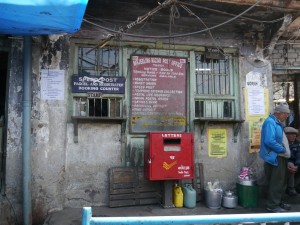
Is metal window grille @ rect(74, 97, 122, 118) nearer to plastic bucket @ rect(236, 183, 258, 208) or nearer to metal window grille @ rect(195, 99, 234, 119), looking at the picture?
metal window grille @ rect(195, 99, 234, 119)

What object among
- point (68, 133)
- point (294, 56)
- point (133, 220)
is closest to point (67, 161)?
point (68, 133)

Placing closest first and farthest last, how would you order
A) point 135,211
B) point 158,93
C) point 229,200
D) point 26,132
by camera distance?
point 26,132, point 135,211, point 229,200, point 158,93

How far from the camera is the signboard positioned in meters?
5.75

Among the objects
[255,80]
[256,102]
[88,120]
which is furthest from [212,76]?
[88,120]

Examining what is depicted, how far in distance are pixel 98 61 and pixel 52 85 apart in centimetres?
97

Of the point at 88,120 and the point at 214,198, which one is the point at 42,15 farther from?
the point at 214,198

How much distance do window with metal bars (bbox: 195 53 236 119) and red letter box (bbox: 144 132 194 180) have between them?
972 millimetres

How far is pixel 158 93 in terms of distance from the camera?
240 inches

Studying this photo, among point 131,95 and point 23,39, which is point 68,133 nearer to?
point 131,95

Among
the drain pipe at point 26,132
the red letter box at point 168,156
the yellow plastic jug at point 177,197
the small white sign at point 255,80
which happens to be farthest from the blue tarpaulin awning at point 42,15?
the small white sign at point 255,80

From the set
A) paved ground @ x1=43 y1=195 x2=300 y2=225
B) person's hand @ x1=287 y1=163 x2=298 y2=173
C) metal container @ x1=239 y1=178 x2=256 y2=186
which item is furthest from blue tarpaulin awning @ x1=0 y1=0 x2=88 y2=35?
person's hand @ x1=287 y1=163 x2=298 y2=173

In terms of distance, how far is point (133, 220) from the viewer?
211cm

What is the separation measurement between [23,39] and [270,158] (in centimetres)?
468

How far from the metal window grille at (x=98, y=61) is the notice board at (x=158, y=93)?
0.36m
